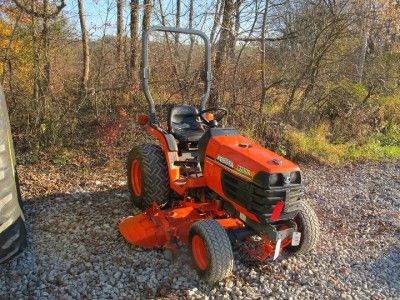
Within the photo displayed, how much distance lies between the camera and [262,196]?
11.3 ft

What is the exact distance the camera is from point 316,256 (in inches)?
166

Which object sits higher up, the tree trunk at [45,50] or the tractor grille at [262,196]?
the tree trunk at [45,50]

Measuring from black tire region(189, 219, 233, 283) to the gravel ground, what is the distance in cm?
15

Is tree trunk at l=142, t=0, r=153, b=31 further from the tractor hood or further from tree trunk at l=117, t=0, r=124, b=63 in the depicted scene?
the tractor hood

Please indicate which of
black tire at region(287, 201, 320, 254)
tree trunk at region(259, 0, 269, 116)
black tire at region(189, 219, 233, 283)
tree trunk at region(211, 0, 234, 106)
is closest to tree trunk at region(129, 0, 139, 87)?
tree trunk at region(211, 0, 234, 106)

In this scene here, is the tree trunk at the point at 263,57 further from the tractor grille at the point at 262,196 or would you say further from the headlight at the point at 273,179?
the headlight at the point at 273,179

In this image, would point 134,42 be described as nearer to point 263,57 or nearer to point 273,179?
point 263,57

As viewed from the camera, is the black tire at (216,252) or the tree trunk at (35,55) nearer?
the black tire at (216,252)

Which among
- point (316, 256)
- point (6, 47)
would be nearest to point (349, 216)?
point (316, 256)

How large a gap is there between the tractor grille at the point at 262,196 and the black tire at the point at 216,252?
0.30m

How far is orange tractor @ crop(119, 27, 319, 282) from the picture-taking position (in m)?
3.50

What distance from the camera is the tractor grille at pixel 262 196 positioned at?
3.44 m

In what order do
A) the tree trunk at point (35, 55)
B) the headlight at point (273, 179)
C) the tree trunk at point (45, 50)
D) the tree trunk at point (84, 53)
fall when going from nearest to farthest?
1. the headlight at point (273, 179)
2. the tree trunk at point (35, 55)
3. the tree trunk at point (45, 50)
4. the tree trunk at point (84, 53)

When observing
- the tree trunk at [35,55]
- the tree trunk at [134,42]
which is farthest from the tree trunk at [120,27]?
the tree trunk at [35,55]
